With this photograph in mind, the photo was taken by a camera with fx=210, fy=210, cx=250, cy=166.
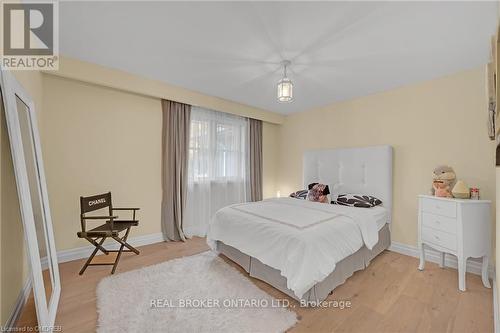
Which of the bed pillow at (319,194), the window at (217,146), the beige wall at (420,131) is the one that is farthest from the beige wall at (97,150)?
the beige wall at (420,131)

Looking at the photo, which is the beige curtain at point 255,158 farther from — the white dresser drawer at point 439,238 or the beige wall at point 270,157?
the white dresser drawer at point 439,238

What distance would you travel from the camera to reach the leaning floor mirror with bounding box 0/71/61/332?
144cm

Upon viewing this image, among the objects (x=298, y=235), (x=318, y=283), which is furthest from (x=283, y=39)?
(x=318, y=283)

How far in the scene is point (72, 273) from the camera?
243 centimetres

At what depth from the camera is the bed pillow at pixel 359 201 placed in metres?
3.12

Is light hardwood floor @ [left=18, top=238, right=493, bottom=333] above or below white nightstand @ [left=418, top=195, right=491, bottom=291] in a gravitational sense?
below

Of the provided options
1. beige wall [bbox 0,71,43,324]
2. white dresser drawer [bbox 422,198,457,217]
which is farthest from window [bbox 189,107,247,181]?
white dresser drawer [bbox 422,198,457,217]

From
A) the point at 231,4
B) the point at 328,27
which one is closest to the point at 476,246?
the point at 328,27

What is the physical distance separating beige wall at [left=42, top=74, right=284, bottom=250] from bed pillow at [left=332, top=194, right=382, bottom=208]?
9.92 ft

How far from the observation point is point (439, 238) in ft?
7.93

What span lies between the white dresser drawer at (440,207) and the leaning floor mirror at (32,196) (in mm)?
3743

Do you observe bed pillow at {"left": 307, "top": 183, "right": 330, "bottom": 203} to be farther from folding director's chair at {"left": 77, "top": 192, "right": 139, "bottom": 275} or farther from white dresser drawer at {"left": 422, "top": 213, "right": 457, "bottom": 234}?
folding director's chair at {"left": 77, "top": 192, "right": 139, "bottom": 275}

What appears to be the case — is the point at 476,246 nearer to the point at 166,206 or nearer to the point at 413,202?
the point at 413,202

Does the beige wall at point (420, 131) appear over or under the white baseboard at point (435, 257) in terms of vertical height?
over
